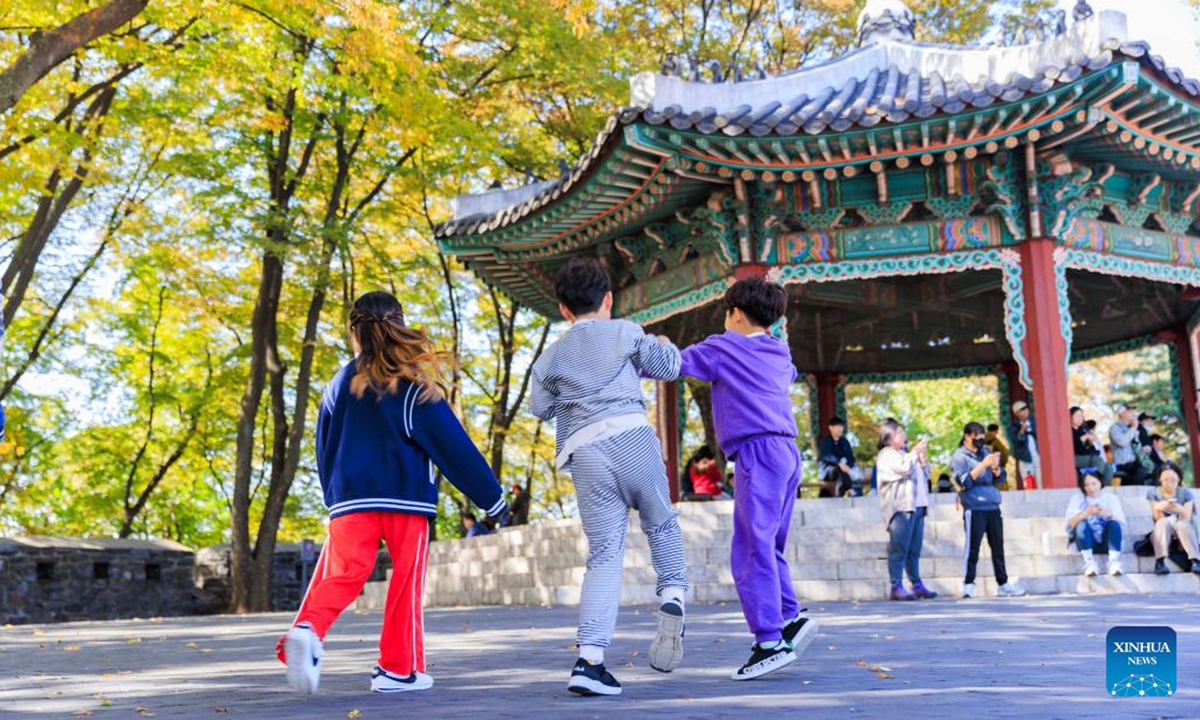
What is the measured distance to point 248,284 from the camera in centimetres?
2225

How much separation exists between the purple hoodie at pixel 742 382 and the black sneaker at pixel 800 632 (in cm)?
75

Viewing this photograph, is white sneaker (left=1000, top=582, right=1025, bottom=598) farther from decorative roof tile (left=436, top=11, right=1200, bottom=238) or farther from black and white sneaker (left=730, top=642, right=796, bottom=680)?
black and white sneaker (left=730, top=642, right=796, bottom=680)

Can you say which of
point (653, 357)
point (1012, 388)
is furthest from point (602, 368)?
point (1012, 388)

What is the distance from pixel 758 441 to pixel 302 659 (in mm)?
2018

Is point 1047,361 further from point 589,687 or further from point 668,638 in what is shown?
point 589,687

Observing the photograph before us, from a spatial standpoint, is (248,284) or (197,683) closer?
(197,683)

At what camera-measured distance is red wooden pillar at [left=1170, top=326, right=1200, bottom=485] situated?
17.2 m

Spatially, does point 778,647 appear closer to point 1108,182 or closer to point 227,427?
point 1108,182

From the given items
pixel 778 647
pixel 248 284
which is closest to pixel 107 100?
→ pixel 248 284

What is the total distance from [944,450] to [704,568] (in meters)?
22.6

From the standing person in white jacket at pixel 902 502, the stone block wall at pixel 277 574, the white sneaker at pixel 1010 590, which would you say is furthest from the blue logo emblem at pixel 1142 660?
the stone block wall at pixel 277 574

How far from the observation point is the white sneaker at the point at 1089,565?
10352 mm

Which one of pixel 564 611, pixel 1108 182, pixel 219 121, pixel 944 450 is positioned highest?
pixel 219 121

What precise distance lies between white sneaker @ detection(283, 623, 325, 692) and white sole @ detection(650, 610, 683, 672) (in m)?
1.30
